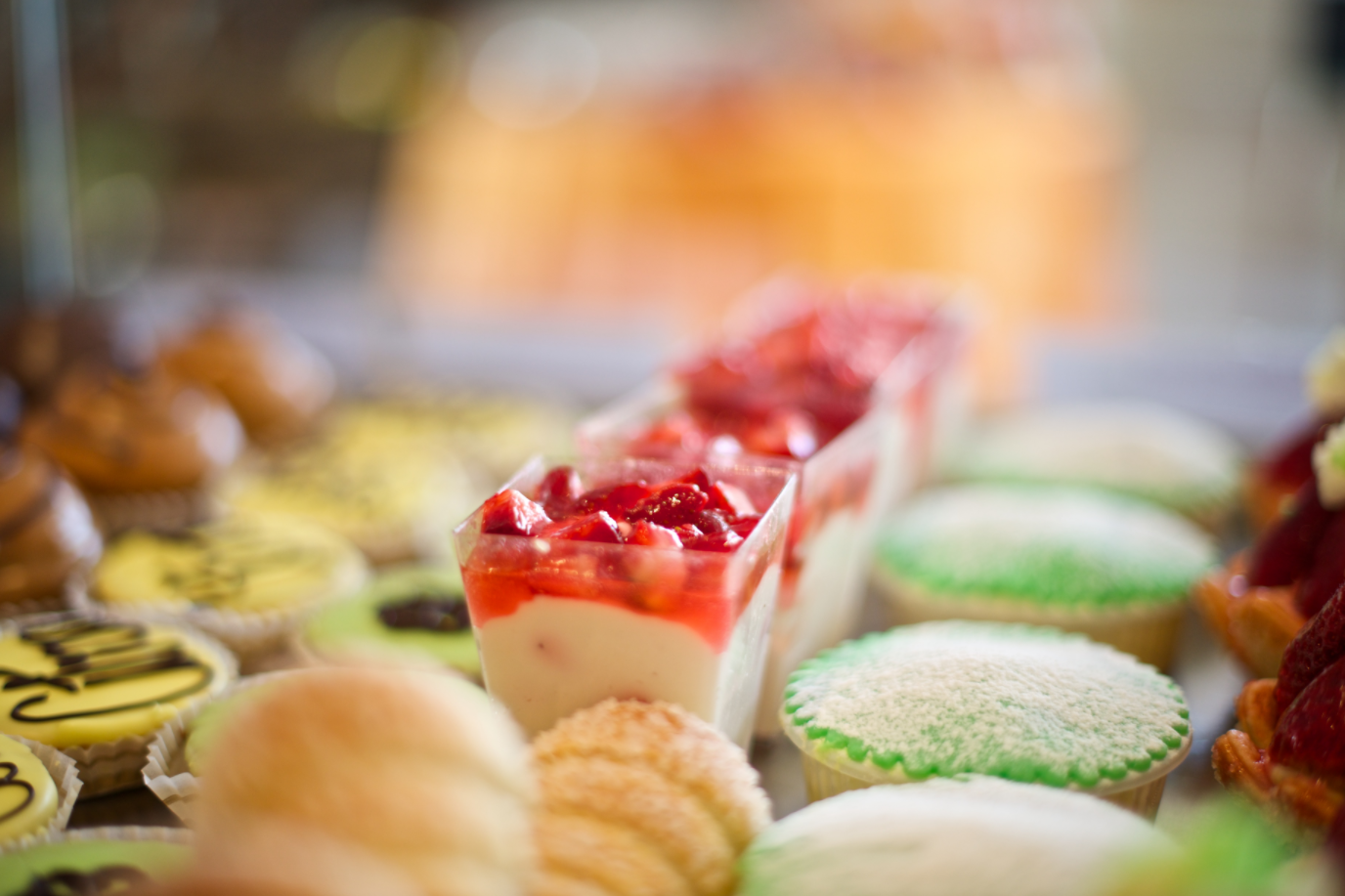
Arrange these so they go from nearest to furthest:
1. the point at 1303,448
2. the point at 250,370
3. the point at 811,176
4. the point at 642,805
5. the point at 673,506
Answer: the point at 642,805 < the point at 673,506 < the point at 1303,448 < the point at 250,370 < the point at 811,176

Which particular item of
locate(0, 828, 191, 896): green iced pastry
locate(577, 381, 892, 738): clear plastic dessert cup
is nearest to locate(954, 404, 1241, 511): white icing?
locate(577, 381, 892, 738): clear plastic dessert cup

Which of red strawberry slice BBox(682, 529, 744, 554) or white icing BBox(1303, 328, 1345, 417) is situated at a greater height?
red strawberry slice BBox(682, 529, 744, 554)

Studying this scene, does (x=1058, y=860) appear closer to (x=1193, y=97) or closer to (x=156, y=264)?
(x=156, y=264)

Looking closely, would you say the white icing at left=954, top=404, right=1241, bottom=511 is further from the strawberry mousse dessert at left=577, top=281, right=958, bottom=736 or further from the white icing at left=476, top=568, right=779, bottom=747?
the white icing at left=476, top=568, right=779, bottom=747

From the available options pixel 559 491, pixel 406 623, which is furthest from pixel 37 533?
pixel 559 491

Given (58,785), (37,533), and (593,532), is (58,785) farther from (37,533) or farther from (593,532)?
(593,532)

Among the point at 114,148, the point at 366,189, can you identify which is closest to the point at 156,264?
the point at 114,148
